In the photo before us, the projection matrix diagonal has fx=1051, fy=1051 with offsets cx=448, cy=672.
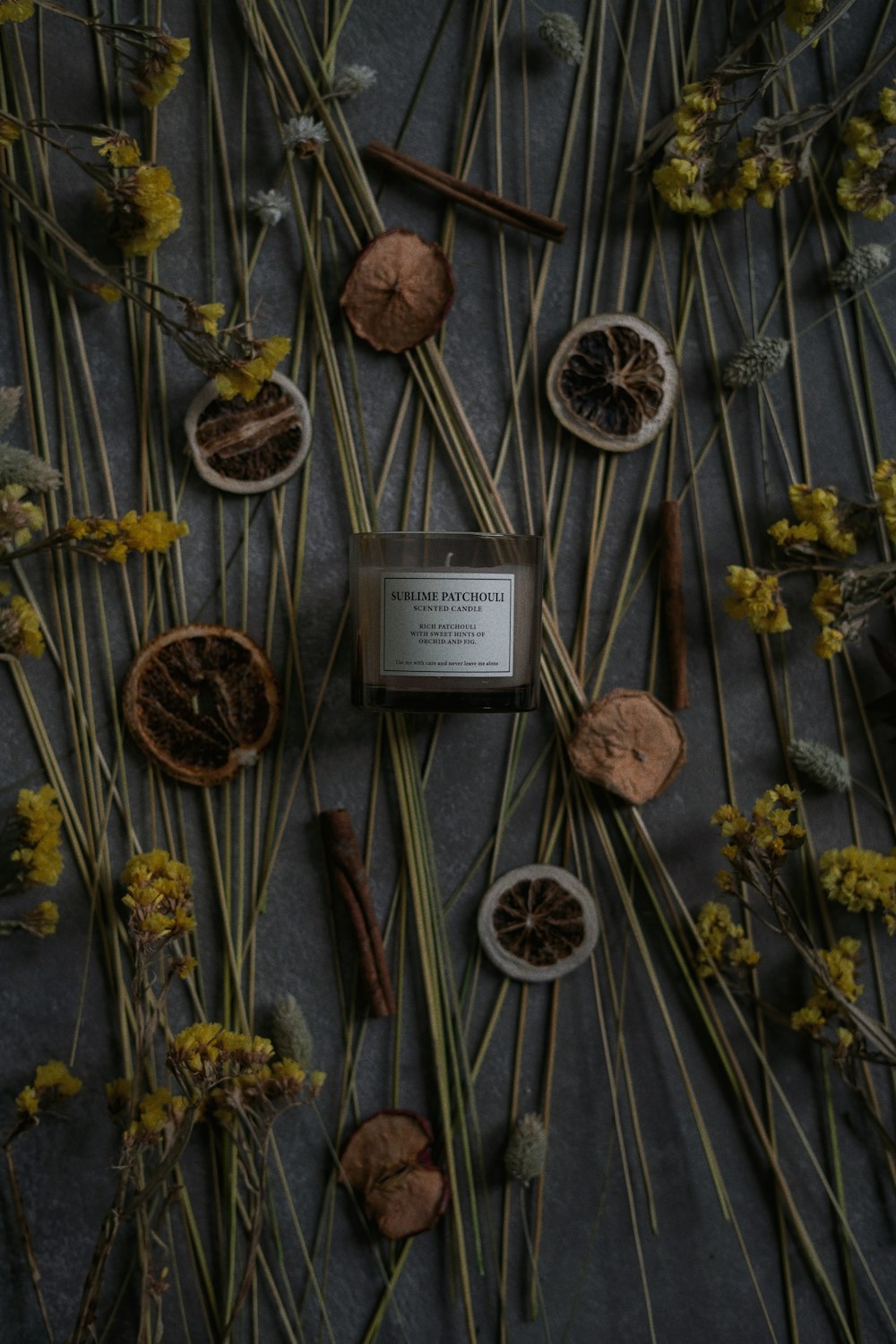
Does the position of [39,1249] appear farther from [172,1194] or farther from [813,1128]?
[813,1128]

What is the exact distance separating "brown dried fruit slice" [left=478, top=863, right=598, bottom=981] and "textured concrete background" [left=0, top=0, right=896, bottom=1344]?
0.08ft

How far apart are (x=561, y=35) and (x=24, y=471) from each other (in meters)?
0.63

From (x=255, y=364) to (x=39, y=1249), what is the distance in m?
0.83

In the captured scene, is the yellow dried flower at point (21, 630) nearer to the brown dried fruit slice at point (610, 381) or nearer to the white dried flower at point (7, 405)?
the white dried flower at point (7, 405)

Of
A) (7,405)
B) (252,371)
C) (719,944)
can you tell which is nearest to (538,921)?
(719,944)

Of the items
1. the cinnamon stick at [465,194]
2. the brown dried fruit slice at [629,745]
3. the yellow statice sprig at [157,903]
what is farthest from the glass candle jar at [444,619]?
the cinnamon stick at [465,194]

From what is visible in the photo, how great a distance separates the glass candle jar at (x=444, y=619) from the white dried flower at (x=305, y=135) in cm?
36

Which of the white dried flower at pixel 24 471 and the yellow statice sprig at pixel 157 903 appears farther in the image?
the white dried flower at pixel 24 471

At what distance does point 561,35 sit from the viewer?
969 millimetres

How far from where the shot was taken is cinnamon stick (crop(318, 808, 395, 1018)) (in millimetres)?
984

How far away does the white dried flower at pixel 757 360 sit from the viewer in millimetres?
1004

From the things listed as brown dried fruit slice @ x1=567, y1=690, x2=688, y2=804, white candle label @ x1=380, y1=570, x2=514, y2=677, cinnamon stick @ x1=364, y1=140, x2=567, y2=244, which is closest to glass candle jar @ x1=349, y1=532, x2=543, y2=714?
white candle label @ x1=380, y1=570, x2=514, y2=677

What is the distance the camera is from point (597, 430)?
3.30 feet

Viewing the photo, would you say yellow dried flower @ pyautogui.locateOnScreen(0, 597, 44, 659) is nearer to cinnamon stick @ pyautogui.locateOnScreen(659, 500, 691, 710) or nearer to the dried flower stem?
the dried flower stem
